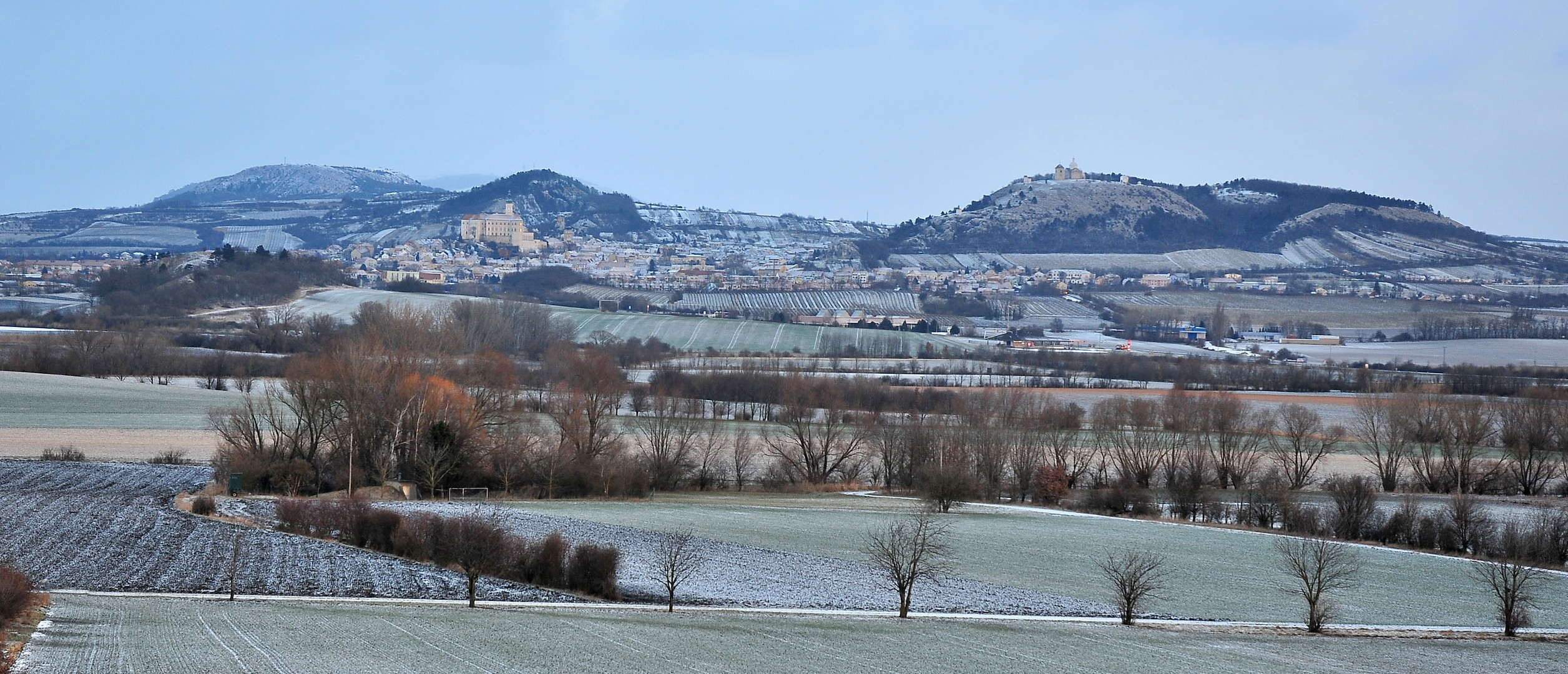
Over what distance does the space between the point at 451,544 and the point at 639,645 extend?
905 centimetres

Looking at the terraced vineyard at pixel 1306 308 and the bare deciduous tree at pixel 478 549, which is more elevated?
the terraced vineyard at pixel 1306 308

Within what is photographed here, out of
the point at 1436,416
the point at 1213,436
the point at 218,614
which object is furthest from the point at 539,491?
the point at 1436,416

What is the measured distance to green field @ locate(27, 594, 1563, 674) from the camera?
16266mm

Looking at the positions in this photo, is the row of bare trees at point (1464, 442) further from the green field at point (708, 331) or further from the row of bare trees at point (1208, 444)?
the green field at point (708, 331)

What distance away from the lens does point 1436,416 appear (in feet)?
173

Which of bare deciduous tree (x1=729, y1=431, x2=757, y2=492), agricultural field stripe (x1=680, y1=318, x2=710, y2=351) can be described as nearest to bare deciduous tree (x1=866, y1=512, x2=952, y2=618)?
bare deciduous tree (x1=729, y1=431, x2=757, y2=492)

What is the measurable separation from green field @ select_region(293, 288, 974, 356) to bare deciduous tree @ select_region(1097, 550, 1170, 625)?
67699mm

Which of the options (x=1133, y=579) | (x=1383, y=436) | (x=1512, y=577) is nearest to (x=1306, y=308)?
(x=1383, y=436)

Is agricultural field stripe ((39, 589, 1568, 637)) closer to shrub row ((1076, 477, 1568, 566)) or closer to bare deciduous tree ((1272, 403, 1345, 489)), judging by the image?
shrub row ((1076, 477, 1568, 566))

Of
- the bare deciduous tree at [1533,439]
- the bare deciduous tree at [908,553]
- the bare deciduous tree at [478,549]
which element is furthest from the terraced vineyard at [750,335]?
the bare deciduous tree at [478,549]

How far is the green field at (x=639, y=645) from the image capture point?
1627 cm

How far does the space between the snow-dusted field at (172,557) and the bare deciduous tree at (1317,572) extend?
13.4m

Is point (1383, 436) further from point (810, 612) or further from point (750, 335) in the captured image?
point (750, 335)

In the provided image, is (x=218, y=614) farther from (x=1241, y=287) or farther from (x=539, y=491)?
(x=1241, y=287)
